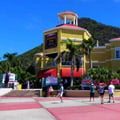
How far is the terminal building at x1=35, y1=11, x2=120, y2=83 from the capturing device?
5322cm

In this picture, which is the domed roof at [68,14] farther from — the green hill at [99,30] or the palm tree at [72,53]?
the green hill at [99,30]

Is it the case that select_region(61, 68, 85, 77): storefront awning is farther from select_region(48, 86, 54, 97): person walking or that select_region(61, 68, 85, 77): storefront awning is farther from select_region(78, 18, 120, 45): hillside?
select_region(78, 18, 120, 45): hillside

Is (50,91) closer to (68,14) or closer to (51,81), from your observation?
(51,81)

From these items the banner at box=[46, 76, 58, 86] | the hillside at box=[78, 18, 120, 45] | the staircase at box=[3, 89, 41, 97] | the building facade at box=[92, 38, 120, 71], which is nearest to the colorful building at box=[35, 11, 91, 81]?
the building facade at box=[92, 38, 120, 71]

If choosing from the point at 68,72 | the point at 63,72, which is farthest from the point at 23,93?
the point at 68,72

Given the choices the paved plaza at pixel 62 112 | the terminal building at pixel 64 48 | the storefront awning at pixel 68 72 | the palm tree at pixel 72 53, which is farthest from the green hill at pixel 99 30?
the paved plaza at pixel 62 112

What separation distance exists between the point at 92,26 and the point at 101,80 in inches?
3490

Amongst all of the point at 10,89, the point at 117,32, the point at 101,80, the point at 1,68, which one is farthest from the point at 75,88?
the point at 117,32

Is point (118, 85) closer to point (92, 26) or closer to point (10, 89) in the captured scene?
point (10, 89)

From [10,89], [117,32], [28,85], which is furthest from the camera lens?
[117,32]

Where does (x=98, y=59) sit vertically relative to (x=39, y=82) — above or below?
above

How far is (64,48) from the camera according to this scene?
5447 centimetres

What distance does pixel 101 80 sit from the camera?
40469 mm

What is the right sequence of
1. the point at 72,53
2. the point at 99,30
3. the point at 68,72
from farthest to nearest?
the point at 99,30 → the point at 68,72 → the point at 72,53
